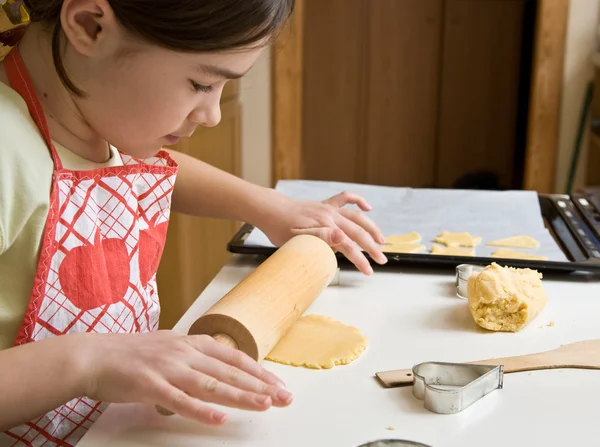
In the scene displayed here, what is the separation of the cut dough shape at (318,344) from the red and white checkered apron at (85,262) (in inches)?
7.9

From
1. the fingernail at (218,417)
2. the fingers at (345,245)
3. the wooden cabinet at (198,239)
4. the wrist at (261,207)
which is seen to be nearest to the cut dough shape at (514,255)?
the fingers at (345,245)

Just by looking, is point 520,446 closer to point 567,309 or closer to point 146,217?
point 567,309

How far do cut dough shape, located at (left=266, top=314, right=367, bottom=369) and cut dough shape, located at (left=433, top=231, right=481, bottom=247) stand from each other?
15.9 inches

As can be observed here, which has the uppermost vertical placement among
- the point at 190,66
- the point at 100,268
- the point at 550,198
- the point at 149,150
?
the point at 190,66

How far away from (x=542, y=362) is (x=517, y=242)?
476mm

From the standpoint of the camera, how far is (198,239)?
2.40 meters

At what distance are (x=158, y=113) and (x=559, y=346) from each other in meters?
0.50

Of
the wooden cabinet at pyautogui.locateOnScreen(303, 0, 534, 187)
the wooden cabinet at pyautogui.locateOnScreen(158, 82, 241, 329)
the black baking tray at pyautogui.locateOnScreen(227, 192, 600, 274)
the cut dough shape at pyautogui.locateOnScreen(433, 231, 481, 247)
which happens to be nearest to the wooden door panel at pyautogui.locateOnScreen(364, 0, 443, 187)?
the wooden cabinet at pyautogui.locateOnScreen(303, 0, 534, 187)

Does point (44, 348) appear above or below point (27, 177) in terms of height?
below

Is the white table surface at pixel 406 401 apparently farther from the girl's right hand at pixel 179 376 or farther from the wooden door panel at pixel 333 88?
the wooden door panel at pixel 333 88

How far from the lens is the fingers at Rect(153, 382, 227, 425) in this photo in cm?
57

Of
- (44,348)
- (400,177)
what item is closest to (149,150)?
(44,348)

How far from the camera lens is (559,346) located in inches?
31.1

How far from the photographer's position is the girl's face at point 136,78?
0.72m
